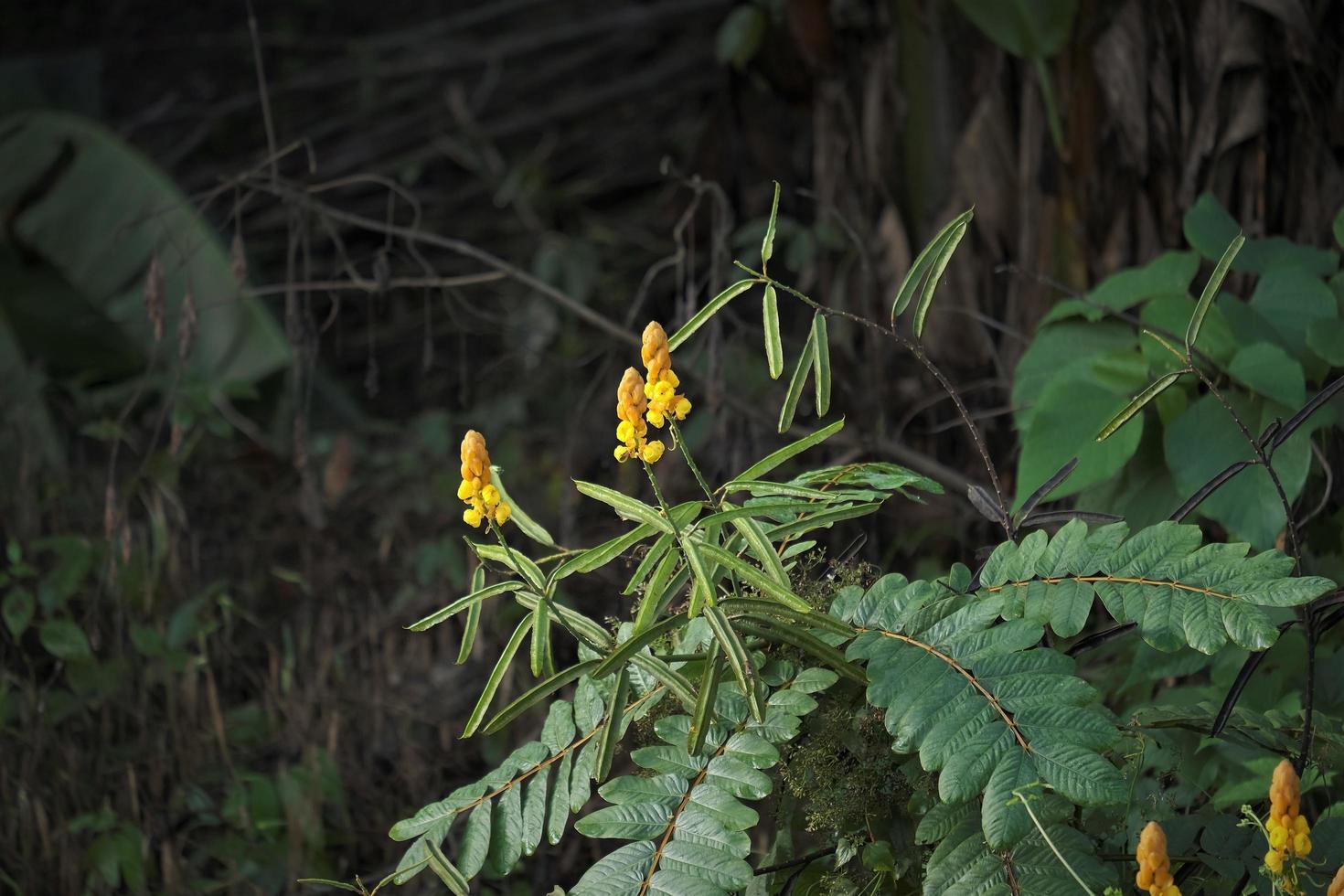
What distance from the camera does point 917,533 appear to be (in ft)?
7.11

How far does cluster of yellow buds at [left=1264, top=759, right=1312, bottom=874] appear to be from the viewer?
0.68 m

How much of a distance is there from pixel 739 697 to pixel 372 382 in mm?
995

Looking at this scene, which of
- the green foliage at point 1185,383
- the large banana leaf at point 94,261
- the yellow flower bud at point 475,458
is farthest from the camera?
the large banana leaf at point 94,261

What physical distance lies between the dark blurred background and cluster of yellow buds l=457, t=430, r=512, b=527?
80 cm

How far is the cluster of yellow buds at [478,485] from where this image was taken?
0.78 metres

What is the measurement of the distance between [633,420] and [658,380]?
31 mm

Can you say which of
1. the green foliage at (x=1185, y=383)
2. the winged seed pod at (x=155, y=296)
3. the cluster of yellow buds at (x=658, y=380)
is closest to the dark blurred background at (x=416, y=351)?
the winged seed pod at (x=155, y=296)

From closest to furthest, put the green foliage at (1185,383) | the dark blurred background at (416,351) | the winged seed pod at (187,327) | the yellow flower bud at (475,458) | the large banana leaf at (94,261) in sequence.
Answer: the yellow flower bud at (475,458) → the green foliage at (1185,383) → the winged seed pod at (187,327) → the dark blurred background at (416,351) → the large banana leaf at (94,261)

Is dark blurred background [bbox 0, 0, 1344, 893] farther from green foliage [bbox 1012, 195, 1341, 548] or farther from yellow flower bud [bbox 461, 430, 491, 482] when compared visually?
yellow flower bud [bbox 461, 430, 491, 482]

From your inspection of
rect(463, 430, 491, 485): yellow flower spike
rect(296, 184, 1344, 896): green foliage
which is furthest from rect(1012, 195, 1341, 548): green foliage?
rect(463, 430, 491, 485): yellow flower spike

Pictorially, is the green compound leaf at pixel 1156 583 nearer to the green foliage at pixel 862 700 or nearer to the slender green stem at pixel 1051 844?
the green foliage at pixel 862 700

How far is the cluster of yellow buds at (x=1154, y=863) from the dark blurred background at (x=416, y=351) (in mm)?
815

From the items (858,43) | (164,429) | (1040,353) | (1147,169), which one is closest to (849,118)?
(858,43)

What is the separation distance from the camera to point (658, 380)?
30.1 inches
